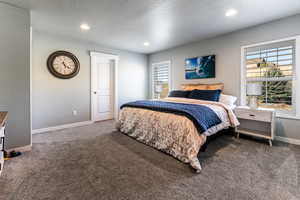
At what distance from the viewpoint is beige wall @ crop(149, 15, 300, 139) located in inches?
106

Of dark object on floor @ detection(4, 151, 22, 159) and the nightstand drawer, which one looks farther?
the nightstand drawer

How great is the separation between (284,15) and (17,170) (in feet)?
16.3

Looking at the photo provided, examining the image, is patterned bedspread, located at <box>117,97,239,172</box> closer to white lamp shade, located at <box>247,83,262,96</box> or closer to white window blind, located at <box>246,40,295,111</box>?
white lamp shade, located at <box>247,83,262,96</box>

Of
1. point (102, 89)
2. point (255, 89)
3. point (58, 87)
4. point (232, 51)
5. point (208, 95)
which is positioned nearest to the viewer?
point (255, 89)

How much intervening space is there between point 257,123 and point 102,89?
4318 mm

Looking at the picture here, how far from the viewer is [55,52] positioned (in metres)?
3.58

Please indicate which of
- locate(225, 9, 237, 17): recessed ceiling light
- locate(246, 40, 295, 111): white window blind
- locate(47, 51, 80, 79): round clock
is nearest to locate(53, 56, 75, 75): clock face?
locate(47, 51, 80, 79): round clock

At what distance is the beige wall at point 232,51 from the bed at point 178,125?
1008 millimetres

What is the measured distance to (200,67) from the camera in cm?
403

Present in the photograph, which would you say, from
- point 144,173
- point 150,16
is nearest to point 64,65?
point 150,16

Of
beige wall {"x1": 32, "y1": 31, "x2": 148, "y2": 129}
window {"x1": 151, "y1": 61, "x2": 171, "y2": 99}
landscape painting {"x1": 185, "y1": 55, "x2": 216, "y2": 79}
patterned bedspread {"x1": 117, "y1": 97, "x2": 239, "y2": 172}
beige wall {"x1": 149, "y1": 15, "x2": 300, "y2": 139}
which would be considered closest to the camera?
patterned bedspread {"x1": 117, "y1": 97, "x2": 239, "y2": 172}

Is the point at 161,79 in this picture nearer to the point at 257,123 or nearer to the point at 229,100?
the point at 229,100

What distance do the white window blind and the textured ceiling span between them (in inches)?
23.2

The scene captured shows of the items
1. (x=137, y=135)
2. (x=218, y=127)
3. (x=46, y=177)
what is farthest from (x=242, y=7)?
(x=46, y=177)
